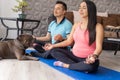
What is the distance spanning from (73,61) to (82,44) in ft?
0.77

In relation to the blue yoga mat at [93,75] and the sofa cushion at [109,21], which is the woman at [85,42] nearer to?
the blue yoga mat at [93,75]

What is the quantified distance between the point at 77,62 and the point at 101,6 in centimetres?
375

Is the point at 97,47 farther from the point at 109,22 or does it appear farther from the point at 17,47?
the point at 109,22

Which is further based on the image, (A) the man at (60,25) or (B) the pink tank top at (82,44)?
(A) the man at (60,25)

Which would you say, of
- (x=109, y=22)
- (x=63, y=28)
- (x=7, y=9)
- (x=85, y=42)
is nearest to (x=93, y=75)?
(x=85, y=42)

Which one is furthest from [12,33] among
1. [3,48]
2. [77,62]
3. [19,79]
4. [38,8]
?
[19,79]

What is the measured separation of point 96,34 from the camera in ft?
9.31

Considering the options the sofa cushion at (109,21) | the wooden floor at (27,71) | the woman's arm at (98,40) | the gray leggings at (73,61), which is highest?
the woman's arm at (98,40)

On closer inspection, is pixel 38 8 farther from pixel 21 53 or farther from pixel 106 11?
pixel 21 53

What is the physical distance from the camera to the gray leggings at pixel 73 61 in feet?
8.92

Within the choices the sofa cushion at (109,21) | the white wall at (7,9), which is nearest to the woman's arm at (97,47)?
the sofa cushion at (109,21)

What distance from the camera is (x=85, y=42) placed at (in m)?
2.92

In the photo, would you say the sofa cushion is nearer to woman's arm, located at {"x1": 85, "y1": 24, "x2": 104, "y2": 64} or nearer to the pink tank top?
the pink tank top

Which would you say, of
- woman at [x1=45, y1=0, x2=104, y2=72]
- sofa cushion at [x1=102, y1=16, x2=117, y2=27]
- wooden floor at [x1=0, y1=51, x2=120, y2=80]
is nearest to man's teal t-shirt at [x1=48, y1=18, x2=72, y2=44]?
woman at [x1=45, y1=0, x2=104, y2=72]
